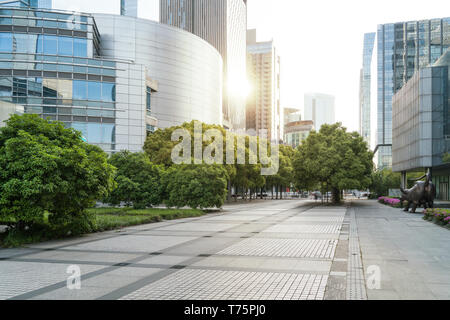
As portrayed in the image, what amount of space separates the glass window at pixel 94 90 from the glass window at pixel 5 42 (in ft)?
30.7

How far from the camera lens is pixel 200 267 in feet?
32.2

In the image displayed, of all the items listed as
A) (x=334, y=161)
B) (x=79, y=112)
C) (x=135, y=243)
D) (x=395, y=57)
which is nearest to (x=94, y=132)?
(x=79, y=112)

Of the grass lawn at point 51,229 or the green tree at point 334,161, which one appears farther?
the green tree at point 334,161

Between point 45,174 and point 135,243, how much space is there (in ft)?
13.0

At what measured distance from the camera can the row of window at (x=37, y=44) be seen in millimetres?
43781

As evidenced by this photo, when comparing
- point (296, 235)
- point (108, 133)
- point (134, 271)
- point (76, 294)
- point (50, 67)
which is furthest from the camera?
point (108, 133)

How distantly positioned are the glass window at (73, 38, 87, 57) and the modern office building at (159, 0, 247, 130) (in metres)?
100

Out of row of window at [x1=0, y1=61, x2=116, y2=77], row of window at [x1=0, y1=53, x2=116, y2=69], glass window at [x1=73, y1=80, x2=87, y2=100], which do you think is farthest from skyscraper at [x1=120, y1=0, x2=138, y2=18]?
glass window at [x1=73, y1=80, x2=87, y2=100]

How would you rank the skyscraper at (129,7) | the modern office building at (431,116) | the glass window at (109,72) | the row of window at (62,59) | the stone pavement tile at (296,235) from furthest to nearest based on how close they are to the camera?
the skyscraper at (129,7) < the glass window at (109,72) < the row of window at (62,59) < the modern office building at (431,116) < the stone pavement tile at (296,235)

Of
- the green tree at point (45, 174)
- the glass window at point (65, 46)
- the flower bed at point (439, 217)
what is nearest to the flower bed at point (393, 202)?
the flower bed at point (439, 217)

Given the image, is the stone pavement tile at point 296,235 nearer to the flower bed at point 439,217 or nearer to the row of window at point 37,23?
the flower bed at point 439,217

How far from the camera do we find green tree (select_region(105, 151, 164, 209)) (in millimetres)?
26344

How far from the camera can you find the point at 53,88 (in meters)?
43.7

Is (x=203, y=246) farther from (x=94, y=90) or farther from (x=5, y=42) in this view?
(x=5, y=42)
